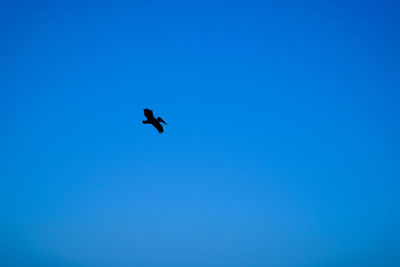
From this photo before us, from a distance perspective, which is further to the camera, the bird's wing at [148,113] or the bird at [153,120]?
the bird at [153,120]

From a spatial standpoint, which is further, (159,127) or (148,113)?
(159,127)

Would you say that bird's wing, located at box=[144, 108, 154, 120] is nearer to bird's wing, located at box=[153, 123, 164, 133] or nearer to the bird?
the bird

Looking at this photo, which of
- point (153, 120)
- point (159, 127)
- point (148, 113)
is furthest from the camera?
point (159, 127)

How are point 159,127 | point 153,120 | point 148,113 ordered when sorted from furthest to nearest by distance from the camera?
point 159,127, point 153,120, point 148,113

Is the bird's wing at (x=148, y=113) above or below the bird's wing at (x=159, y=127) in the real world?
above

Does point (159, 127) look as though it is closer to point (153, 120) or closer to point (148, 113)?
point (153, 120)

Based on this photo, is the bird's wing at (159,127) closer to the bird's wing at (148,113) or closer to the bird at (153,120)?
the bird at (153,120)

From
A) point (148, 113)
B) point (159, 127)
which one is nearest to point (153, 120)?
point (159, 127)

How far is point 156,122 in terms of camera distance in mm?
45469

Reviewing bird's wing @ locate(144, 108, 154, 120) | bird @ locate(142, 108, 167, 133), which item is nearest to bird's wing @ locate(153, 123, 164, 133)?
bird @ locate(142, 108, 167, 133)

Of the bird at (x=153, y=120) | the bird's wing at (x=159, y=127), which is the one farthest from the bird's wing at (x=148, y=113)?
the bird's wing at (x=159, y=127)

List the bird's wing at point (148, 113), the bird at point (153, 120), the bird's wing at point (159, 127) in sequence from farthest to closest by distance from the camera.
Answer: the bird's wing at point (159, 127), the bird at point (153, 120), the bird's wing at point (148, 113)

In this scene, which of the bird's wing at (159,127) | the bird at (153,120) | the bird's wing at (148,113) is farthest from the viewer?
the bird's wing at (159,127)

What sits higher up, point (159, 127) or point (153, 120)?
point (153, 120)
